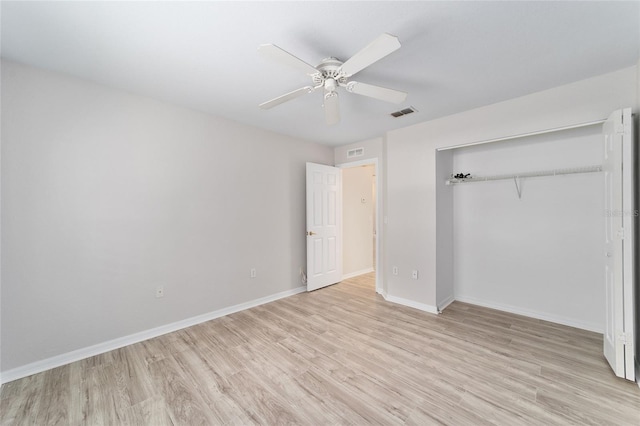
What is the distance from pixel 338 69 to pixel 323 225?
2.91 m

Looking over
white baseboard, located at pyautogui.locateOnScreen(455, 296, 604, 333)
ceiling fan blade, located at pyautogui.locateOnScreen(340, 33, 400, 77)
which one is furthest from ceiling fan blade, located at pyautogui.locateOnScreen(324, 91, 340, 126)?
white baseboard, located at pyautogui.locateOnScreen(455, 296, 604, 333)

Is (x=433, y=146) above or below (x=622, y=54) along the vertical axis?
below

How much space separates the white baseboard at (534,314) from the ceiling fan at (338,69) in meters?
3.11

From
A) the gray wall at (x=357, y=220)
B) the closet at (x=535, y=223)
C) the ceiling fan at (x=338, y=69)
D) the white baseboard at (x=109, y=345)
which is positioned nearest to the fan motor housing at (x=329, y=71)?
the ceiling fan at (x=338, y=69)

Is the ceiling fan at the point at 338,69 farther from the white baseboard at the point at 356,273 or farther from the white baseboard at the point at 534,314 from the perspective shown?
the white baseboard at the point at 356,273

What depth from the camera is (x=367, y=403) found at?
70.5 inches

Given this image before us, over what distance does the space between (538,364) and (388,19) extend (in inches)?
119

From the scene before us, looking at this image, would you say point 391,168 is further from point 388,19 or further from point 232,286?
point 232,286

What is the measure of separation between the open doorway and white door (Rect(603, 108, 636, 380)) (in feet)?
10.3

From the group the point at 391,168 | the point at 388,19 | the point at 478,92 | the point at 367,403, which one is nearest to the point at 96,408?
the point at 367,403

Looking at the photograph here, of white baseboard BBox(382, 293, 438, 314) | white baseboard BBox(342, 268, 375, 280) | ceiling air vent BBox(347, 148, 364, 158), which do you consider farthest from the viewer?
white baseboard BBox(342, 268, 375, 280)

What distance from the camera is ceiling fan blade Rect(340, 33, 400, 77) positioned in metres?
1.38

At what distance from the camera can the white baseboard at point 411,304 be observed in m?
3.35

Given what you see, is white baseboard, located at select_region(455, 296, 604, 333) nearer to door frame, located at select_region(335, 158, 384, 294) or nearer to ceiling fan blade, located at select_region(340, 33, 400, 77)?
door frame, located at select_region(335, 158, 384, 294)
